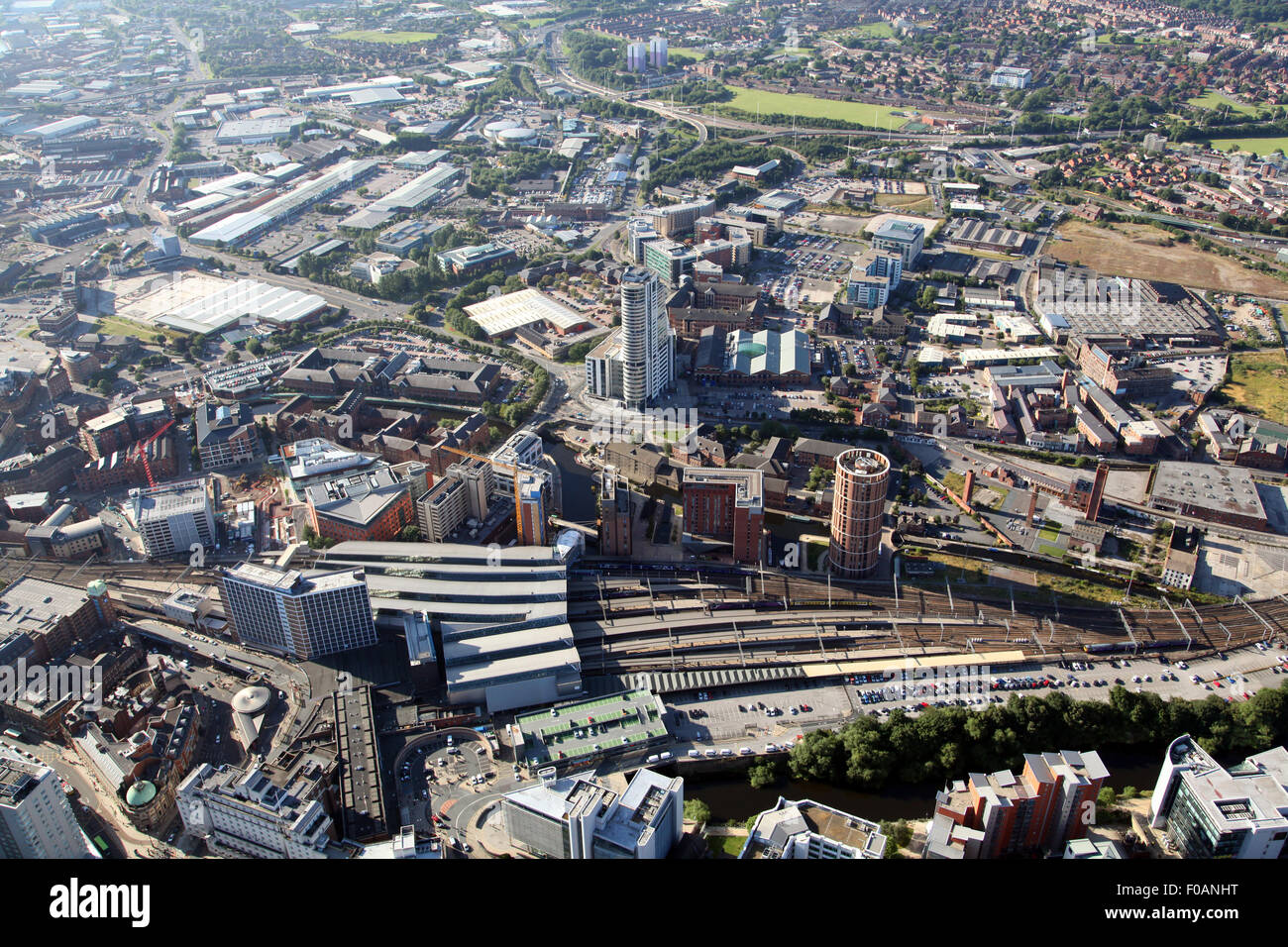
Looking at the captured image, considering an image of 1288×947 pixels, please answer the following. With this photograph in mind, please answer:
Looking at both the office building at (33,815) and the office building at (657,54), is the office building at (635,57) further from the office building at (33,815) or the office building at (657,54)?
the office building at (33,815)

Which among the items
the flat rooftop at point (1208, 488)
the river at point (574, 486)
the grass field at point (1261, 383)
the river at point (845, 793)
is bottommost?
the river at point (845, 793)

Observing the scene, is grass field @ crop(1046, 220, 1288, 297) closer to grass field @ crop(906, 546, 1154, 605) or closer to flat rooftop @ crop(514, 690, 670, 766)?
grass field @ crop(906, 546, 1154, 605)

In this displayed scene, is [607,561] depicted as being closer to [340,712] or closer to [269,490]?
[340,712]

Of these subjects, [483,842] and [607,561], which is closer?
[483,842]

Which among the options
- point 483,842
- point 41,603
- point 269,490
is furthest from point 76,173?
point 483,842

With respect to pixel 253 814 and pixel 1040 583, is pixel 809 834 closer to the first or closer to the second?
pixel 253 814

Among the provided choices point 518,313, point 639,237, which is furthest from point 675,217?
point 518,313

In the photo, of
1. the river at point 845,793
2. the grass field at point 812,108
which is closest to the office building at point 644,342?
the river at point 845,793
